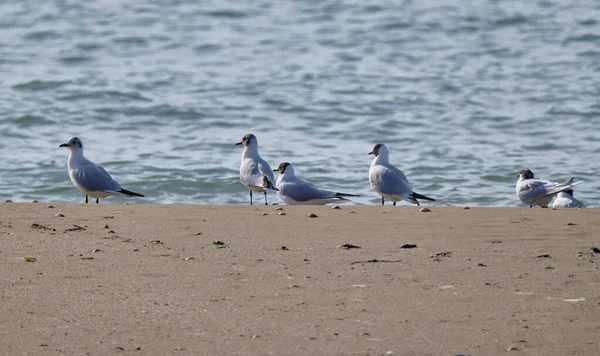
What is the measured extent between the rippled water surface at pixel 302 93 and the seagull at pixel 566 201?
2.85 ft

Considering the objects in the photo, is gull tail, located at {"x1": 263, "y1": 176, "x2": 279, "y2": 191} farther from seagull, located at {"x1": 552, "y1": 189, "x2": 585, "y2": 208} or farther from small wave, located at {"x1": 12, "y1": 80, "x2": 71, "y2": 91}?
small wave, located at {"x1": 12, "y1": 80, "x2": 71, "y2": 91}

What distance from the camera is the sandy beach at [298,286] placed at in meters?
4.05

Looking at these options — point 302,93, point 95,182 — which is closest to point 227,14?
point 302,93

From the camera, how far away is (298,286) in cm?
488

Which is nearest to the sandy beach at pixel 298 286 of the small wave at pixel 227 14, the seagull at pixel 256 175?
the seagull at pixel 256 175

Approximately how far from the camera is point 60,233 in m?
6.28

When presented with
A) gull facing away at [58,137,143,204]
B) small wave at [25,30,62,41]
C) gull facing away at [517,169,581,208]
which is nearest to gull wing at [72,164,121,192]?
gull facing away at [58,137,143,204]

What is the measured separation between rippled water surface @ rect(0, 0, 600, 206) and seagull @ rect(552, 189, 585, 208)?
87 centimetres

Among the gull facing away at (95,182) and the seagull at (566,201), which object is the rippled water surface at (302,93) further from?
the gull facing away at (95,182)

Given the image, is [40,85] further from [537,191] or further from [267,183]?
[537,191]

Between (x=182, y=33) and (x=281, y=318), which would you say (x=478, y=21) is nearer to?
(x=182, y=33)

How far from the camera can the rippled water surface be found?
37.3 ft

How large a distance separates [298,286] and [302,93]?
11660 millimetres

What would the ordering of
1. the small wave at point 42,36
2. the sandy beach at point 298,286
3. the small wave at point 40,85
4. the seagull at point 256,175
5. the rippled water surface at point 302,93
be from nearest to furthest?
the sandy beach at point 298,286 → the seagull at point 256,175 → the rippled water surface at point 302,93 → the small wave at point 40,85 → the small wave at point 42,36
